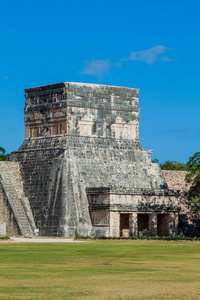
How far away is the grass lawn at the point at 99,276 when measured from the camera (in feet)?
57.4

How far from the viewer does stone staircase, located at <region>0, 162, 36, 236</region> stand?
55188 millimetres

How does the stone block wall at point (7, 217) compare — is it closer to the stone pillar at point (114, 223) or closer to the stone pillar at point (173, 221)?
the stone pillar at point (114, 223)

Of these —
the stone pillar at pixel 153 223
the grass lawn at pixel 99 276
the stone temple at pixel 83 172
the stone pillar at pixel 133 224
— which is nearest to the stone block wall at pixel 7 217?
the stone temple at pixel 83 172

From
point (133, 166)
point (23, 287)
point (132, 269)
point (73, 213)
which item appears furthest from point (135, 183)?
point (23, 287)

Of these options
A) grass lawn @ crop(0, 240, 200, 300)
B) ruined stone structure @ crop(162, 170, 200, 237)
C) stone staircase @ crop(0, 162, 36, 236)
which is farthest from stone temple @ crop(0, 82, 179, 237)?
grass lawn @ crop(0, 240, 200, 300)

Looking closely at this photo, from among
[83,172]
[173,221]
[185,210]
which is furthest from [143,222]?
[83,172]

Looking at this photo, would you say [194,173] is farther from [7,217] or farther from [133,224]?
[7,217]

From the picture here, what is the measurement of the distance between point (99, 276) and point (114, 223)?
33.0 metres

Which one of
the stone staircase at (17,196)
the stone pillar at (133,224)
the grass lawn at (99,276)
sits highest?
the stone staircase at (17,196)

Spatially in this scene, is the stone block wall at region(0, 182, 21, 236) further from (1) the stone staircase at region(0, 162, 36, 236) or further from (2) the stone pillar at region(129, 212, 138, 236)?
(2) the stone pillar at region(129, 212, 138, 236)

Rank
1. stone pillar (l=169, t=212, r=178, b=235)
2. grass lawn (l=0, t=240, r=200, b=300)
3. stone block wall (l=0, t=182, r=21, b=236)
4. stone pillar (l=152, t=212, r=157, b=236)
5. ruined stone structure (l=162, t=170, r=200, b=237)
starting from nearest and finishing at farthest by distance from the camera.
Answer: grass lawn (l=0, t=240, r=200, b=300)
stone block wall (l=0, t=182, r=21, b=236)
stone pillar (l=152, t=212, r=157, b=236)
stone pillar (l=169, t=212, r=178, b=235)
ruined stone structure (l=162, t=170, r=200, b=237)

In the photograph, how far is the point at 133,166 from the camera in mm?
59781

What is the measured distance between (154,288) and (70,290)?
2.03 meters

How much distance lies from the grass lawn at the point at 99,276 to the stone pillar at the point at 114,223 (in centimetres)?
2256
